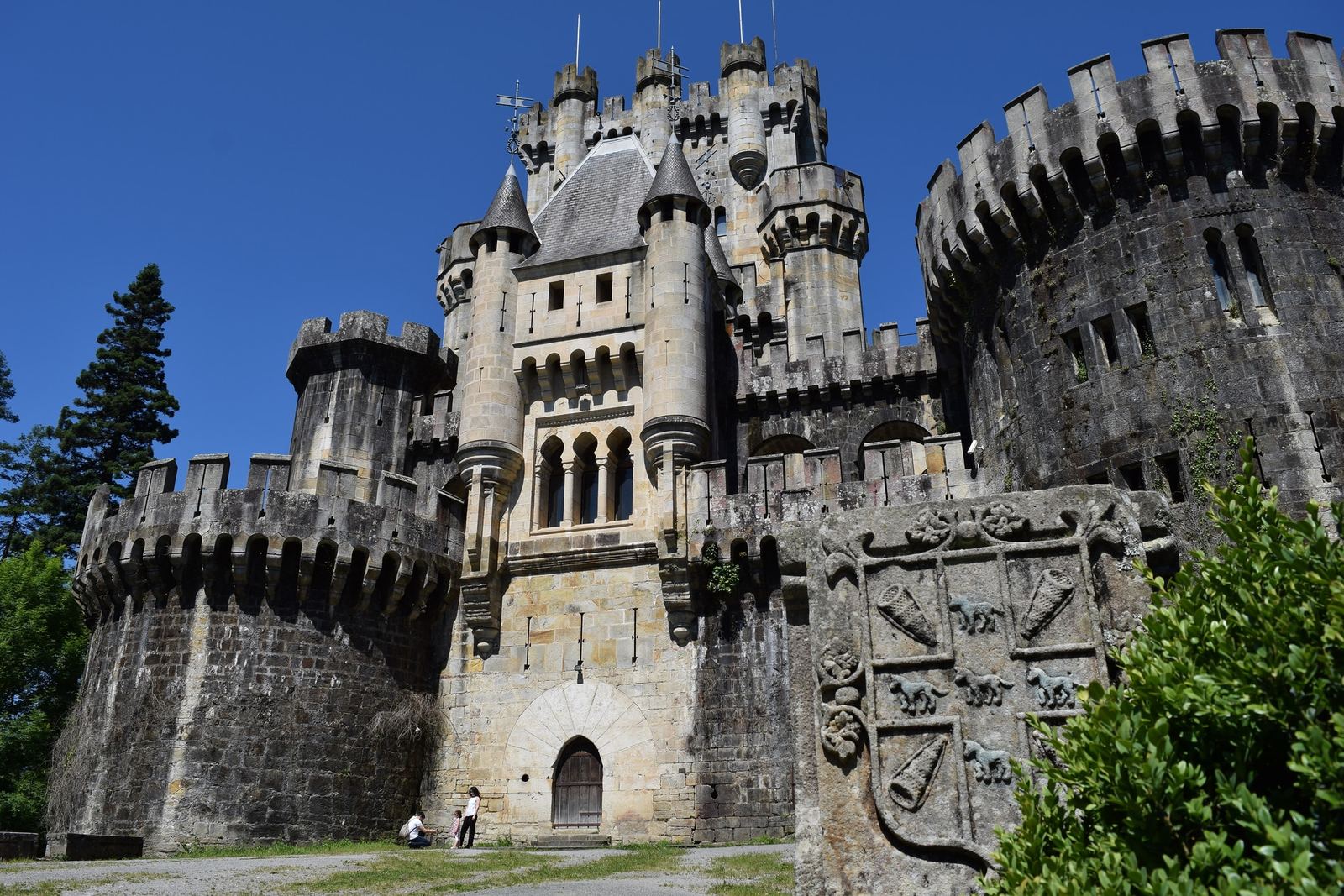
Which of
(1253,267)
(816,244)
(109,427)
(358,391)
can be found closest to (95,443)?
(109,427)

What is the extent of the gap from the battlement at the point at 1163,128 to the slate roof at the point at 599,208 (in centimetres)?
864

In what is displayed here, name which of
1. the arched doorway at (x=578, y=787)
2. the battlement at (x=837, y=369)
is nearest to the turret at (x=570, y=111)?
the battlement at (x=837, y=369)

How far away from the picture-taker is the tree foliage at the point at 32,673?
27.2 meters

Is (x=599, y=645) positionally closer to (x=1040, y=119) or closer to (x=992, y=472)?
(x=992, y=472)

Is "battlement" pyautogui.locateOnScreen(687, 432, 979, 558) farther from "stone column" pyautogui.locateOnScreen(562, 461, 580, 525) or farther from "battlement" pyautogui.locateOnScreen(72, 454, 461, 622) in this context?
"battlement" pyautogui.locateOnScreen(72, 454, 461, 622)

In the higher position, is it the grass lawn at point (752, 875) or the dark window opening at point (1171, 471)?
the dark window opening at point (1171, 471)

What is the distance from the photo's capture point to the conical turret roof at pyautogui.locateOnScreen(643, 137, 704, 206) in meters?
24.2

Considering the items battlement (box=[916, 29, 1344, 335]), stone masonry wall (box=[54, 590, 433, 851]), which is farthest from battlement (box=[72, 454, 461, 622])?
battlement (box=[916, 29, 1344, 335])

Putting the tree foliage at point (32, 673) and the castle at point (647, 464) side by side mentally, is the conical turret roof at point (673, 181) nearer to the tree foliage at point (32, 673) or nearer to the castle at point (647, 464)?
the castle at point (647, 464)

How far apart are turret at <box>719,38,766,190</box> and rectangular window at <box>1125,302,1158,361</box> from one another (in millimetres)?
21848

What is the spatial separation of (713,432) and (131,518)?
12329mm

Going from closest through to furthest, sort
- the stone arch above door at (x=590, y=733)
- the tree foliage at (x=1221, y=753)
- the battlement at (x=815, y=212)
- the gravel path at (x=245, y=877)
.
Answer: the tree foliage at (x=1221, y=753), the gravel path at (x=245, y=877), the stone arch above door at (x=590, y=733), the battlement at (x=815, y=212)

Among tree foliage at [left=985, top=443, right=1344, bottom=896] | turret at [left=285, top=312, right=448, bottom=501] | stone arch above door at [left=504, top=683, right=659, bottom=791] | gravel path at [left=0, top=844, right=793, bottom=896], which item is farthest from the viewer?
turret at [left=285, top=312, right=448, bottom=501]

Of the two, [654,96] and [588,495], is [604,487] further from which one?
[654,96]
